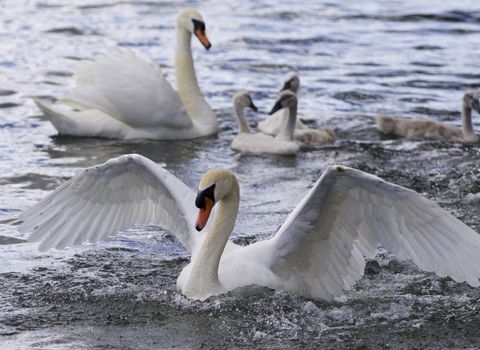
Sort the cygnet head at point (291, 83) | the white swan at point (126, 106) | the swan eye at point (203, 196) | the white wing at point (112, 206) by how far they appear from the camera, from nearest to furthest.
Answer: the swan eye at point (203, 196), the white wing at point (112, 206), the white swan at point (126, 106), the cygnet head at point (291, 83)

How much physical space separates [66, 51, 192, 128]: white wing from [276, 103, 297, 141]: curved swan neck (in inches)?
41.7

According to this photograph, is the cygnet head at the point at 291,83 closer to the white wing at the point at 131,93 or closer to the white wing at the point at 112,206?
the white wing at the point at 131,93

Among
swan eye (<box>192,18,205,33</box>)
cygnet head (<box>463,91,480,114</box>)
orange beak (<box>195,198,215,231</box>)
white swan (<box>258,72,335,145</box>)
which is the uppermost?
swan eye (<box>192,18,205,33</box>)

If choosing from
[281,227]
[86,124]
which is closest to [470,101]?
[86,124]

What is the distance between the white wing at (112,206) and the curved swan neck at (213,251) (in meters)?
0.47

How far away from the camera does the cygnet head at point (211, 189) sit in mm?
7098

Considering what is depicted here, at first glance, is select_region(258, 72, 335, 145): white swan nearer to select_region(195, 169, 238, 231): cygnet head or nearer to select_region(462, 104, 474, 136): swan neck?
select_region(462, 104, 474, 136): swan neck

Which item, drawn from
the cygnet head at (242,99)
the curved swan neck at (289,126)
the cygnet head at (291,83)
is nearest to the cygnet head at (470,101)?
the curved swan neck at (289,126)

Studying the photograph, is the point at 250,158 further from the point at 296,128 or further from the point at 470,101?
the point at 470,101

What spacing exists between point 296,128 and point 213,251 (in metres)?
5.64

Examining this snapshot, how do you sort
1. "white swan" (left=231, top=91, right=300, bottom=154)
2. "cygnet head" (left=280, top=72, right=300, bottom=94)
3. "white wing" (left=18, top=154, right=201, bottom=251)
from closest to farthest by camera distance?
"white wing" (left=18, top=154, right=201, bottom=251) → "white swan" (left=231, top=91, right=300, bottom=154) → "cygnet head" (left=280, top=72, right=300, bottom=94)

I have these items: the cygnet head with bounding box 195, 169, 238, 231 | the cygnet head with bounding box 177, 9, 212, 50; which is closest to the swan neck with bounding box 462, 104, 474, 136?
the cygnet head with bounding box 177, 9, 212, 50

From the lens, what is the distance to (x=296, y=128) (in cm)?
1275

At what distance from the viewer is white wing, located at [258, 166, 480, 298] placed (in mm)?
6871
